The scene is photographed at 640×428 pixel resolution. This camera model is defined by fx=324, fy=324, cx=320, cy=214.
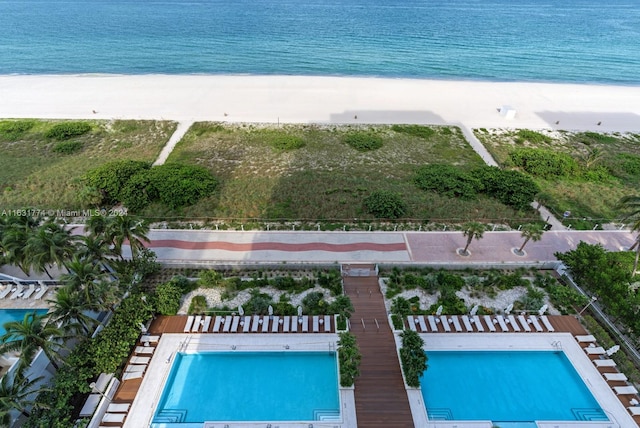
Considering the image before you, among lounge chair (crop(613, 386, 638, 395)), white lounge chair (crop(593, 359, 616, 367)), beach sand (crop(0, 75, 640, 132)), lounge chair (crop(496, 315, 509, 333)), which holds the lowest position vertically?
lounge chair (crop(613, 386, 638, 395))

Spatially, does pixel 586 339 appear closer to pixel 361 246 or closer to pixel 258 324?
pixel 361 246

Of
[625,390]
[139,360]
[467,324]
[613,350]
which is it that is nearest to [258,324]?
[139,360]

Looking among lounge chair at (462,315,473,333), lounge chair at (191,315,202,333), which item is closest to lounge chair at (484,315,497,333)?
lounge chair at (462,315,473,333)

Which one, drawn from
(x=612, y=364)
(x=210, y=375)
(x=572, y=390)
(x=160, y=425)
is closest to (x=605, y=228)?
(x=612, y=364)

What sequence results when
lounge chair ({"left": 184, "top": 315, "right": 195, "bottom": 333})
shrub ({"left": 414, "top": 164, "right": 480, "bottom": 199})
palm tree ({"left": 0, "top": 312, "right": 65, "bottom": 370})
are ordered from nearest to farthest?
palm tree ({"left": 0, "top": 312, "right": 65, "bottom": 370}) < lounge chair ({"left": 184, "top": 315, "right": 195, "bottom": 333}) < shrub ({"left": 414, "top": 164, "right": 480, "bottom": 199})

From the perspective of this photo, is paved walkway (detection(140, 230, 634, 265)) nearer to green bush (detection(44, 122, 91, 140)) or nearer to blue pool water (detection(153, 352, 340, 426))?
blue pool water (detection(153, 352, 340, 426))

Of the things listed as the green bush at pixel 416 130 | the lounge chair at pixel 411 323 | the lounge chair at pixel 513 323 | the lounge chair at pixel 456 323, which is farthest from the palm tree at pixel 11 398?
the green bush at pixel 416 130

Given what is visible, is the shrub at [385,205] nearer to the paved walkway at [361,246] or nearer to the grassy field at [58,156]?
the paved walkway at [361,246]
